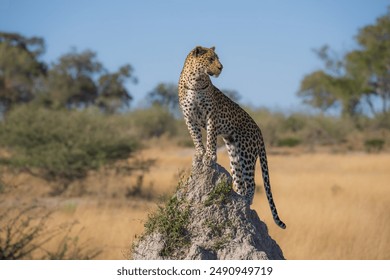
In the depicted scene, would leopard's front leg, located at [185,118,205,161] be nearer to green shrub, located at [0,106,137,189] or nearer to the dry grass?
the dry grass

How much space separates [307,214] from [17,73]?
32.7 m

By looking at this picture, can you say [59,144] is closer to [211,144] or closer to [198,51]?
[198,51]

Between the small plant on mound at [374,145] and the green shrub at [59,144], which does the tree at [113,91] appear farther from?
the green shrub at [59,144]

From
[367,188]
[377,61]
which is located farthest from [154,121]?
[367,188]

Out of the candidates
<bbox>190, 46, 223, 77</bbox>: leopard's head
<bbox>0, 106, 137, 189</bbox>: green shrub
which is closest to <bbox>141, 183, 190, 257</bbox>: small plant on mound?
<bbox>190, 46, 223, 77</bbox>: leopard's head

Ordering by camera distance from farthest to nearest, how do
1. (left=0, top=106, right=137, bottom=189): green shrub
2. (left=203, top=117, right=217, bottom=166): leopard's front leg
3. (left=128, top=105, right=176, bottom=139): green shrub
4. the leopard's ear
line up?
(left=128, top=105, right=176, bottom=139): green shrub, (left=0, top=106, right=137, bottom=189): green shrub, the leopard's ear, (left=203, top=117, right=217, bottom=166): leopard's front leg

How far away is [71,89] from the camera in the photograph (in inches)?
1726

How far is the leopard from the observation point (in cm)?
537

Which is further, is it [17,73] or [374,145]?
[17,73]

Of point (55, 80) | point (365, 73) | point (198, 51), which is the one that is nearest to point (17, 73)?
point (55, 80)

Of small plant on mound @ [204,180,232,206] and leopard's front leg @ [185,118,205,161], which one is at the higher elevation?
leopard's front leg @ [185,118,205,161]

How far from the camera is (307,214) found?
1252 centimetres

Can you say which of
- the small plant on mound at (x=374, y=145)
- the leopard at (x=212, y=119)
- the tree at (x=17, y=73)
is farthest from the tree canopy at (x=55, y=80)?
the leopard at (x=212, y=119)

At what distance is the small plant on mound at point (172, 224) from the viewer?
4824 millimetres
